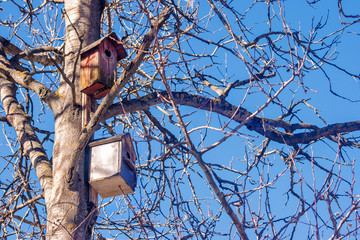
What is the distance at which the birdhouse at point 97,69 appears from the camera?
11.2ft

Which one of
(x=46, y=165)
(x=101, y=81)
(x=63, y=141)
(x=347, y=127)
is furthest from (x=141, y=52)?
(x=347, y=127)

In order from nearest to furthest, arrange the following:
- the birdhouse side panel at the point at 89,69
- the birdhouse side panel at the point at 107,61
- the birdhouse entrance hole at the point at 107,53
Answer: the birdhouse side panel at the point at 89,69 → the birdhouse side panel at the point at 107,61 → the birdhouse entrance hole at the point at 107,53

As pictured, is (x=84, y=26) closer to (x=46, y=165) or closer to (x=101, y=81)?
(x=101, y=81)

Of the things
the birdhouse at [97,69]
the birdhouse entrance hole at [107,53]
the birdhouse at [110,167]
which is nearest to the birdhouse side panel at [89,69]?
the birdhouse at [97,69]

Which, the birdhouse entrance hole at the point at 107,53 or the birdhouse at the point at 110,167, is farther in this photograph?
the birdhouse entrance hole at the point at 107,53

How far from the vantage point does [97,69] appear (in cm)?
349

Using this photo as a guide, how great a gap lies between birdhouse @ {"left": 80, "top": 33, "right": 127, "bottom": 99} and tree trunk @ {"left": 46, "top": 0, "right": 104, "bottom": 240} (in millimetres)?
86

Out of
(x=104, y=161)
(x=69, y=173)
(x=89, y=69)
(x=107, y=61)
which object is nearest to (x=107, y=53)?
(x=107, y=61)

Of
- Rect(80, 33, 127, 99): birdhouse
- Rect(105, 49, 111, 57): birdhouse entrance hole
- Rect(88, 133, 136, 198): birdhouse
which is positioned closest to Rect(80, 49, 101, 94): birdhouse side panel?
Rect(80, 33, 127, 99): birdhouse

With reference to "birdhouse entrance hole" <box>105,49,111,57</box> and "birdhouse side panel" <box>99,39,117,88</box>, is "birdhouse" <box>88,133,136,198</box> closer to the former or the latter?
"birdhouse side panel" <box>99,39,117,88</box>

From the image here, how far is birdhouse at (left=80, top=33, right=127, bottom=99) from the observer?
11.2ft

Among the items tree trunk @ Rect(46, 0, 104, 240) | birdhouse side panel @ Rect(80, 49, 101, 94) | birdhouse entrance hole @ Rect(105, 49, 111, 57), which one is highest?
birdhouse entrance hole @ Rect(105, 49, 111, 57)

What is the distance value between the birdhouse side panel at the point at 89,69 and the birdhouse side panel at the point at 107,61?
44 mm

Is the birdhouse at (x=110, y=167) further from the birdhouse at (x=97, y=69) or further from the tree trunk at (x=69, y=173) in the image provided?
the birdhouse at (x=97, y=69)
